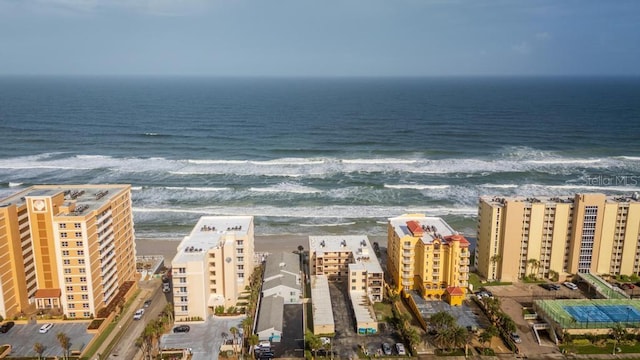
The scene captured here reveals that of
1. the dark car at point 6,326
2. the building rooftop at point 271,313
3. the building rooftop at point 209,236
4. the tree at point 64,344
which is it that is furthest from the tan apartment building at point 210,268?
the dark car at point 6,326

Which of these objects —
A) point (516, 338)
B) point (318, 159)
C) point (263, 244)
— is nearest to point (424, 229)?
point (516, 338)

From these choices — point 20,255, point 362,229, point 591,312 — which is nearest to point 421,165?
point 362,229

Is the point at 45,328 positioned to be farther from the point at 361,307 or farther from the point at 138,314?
the point at 361,307

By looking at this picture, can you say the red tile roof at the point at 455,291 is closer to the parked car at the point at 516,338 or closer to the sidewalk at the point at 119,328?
the parked car at the point at 516,338

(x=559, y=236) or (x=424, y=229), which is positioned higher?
(x=424, y=229)

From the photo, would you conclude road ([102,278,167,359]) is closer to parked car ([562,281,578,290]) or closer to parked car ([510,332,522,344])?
parked car ([510,332,522,344])

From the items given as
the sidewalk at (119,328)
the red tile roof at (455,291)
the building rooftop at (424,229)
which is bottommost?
the sidewalk at (119,328)

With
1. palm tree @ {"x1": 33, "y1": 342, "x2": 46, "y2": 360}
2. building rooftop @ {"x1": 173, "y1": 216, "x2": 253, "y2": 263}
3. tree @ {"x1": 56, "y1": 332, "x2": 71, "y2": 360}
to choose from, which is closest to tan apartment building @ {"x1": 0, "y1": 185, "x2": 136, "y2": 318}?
tree @ {"x1": 56, "y1": 332, "x2": 71, "y2": 360}
